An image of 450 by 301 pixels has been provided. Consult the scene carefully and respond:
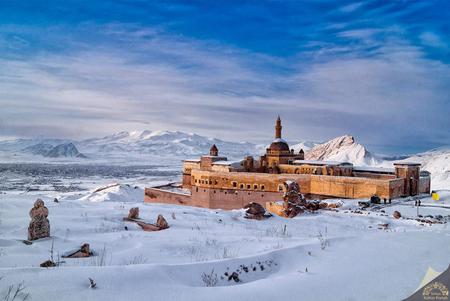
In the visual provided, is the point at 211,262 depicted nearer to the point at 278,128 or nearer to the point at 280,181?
the point at 280,181

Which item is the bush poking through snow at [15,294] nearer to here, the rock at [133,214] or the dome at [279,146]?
the rock at [133,214]

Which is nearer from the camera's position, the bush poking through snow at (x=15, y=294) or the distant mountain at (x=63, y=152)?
the bush poking through snow at (x=15, y=294)

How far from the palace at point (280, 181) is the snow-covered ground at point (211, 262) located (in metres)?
20.7

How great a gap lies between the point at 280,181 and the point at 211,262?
1071 inches

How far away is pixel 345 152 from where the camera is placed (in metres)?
75.7

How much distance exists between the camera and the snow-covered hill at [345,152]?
233ft

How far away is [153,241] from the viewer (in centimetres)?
779

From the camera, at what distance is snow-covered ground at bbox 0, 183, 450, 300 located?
448 cm

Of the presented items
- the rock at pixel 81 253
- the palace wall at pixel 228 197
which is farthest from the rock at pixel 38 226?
the palace wall at pixel 228 197

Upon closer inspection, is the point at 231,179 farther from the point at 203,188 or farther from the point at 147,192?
the point at 147,192

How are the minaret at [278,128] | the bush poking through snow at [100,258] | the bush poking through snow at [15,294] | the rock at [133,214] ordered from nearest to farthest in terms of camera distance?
the bush poking through snow at [15,294]
the bush poking through snow at [100,258]
the rock at [133,214]
the minaret at [278,128]

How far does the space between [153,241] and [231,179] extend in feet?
88.7

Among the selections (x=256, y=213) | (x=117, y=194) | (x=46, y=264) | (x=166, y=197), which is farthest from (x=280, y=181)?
(x=46, y=264)

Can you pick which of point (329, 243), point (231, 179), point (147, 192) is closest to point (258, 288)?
point (329, 243)
